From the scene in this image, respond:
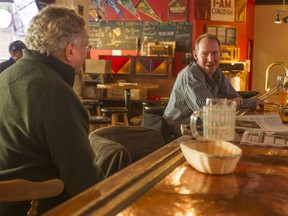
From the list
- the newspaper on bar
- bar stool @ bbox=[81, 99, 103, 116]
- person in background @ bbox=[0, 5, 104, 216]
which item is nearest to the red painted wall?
bar stool @ bbox=[81, 99, 103, 116]

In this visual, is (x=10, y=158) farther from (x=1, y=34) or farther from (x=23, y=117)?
(x=1, y=34)

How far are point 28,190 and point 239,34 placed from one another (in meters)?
9.42

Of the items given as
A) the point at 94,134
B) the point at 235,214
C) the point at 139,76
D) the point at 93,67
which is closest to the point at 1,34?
the point at 93,67

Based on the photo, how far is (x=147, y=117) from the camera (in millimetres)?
3068

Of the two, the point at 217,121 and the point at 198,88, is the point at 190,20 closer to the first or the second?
the point at 198,88

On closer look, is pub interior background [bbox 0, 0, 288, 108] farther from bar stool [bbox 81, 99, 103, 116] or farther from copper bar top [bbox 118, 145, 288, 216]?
copper bar top [bbox 118, 145, 288, 216]

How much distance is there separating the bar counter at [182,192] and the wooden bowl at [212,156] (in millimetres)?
22

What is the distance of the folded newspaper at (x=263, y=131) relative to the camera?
5.50 feet

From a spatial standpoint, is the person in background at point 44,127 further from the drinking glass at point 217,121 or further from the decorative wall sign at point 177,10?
the decorative wall sign at point 177,10

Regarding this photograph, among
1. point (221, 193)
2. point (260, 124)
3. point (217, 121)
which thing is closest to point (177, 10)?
point (260, 124)

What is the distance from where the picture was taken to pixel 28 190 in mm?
1396

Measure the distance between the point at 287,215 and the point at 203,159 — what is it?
1.05ft

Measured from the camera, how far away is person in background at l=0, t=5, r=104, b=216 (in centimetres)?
153

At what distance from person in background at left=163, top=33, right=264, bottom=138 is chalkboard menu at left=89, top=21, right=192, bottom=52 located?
6310 millimetres
